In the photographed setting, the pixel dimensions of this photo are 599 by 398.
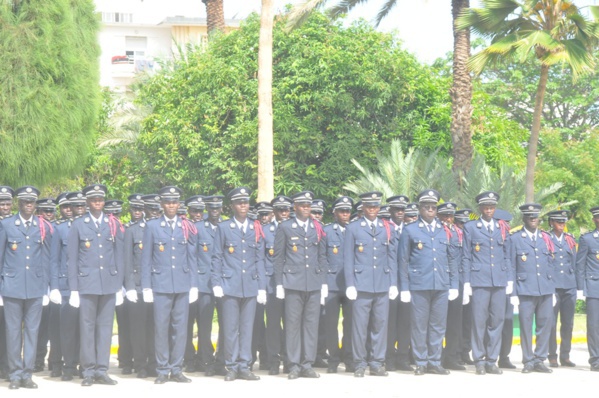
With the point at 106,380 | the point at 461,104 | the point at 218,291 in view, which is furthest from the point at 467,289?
the point at 461,104

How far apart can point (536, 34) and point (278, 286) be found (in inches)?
394

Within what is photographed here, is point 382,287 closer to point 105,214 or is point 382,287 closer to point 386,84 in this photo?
point 105,214

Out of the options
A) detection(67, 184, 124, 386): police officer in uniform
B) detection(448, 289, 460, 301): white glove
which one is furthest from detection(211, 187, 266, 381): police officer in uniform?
detection(448, 289, 460, 301): white glove

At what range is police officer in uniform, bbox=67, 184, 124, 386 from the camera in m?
11.4

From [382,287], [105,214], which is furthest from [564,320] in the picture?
[105,214]

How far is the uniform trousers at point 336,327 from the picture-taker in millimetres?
12664

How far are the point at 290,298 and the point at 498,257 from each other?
106 inches

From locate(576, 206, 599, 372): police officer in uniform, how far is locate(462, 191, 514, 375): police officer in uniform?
1.04 meters

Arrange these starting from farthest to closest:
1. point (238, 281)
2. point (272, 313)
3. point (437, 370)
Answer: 1. point (272, 313)
2. point (437, 370)
3. point (238, 281)

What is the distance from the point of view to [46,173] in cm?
1972

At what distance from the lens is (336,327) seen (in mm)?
12766

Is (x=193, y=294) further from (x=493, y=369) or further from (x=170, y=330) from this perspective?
(x=493, y=369)

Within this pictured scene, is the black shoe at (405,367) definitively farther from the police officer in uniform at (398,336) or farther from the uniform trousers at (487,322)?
the uniform trousers at (487,322)

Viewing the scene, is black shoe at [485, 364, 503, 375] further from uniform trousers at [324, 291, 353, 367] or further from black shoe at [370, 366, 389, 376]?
uniform trousers at [324, 291, 353, 367]
